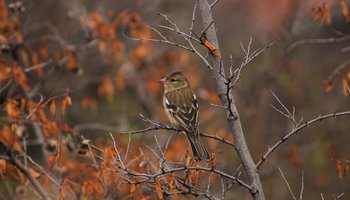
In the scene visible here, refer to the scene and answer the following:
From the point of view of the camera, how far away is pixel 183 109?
8.69 m

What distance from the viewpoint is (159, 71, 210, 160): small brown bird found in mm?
7907

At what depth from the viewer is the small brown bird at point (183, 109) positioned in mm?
7907

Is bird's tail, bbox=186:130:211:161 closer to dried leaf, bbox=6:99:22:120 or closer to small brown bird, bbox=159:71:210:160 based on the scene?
small brown bird, bbox=159:71:210:160

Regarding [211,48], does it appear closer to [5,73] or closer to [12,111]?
[12,111]

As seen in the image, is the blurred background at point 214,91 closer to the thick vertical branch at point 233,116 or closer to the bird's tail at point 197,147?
the bird's tail at point 197,147

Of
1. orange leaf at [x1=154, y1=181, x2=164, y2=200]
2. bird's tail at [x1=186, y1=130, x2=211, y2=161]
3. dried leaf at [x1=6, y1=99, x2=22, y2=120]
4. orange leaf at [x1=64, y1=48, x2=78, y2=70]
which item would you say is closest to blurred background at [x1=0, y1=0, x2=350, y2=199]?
orange leaf at [x1=64, y1=48, x2=78, y2=70]

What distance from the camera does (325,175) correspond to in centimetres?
1402

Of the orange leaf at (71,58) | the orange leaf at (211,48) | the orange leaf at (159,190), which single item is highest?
the orange leaf at (211,48)

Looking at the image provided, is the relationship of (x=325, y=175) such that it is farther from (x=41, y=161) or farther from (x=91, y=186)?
(x=91, y=186)

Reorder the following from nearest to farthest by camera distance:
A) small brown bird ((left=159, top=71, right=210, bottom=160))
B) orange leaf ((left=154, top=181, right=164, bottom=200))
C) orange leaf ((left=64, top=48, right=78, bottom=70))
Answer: orange leaf ((left=154, top=181, right=164, bottom=200))
small brown bird ((left=159, top=71, right=210, bottom=160))
orange leaf ((left=64, top=48, right=78, bottom=70))

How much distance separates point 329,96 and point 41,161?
6807mm

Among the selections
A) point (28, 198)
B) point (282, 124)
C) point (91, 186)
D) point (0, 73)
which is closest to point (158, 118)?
Answer: point (282, 124)

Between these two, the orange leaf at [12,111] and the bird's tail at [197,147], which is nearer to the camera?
the orange leaf at [12,111]

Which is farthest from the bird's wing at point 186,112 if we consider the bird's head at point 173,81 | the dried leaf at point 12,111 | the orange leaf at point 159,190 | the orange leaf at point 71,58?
the orange leaf at point 159,190
